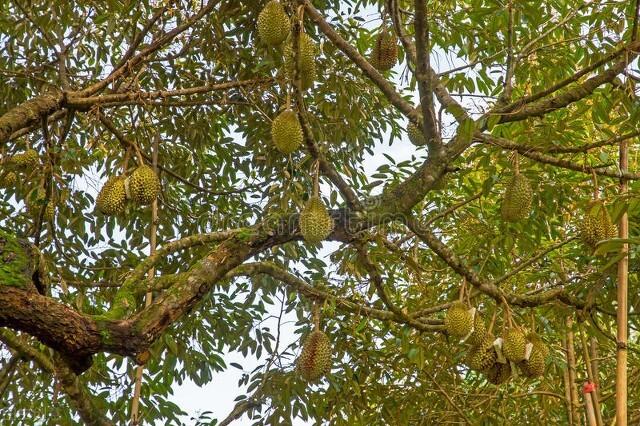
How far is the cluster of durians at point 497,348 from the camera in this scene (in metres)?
2.57

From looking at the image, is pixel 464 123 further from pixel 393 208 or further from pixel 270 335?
pixel 270 335

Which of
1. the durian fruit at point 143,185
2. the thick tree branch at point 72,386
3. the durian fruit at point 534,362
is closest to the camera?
the thick tree branch at point 72,386

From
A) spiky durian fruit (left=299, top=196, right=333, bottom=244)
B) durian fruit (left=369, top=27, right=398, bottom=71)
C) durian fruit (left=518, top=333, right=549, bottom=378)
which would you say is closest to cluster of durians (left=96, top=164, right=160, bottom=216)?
spiky durian fruit (left=299, top=196, right=333, bottom=244)

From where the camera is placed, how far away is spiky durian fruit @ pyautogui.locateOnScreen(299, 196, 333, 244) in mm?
2541

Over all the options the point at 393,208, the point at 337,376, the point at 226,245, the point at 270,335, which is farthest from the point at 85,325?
the point at 270,335

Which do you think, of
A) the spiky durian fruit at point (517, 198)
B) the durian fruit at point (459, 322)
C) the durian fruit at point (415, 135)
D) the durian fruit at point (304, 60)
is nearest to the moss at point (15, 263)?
the durian fruit at point (304, 60)

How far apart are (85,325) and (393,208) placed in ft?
3.98

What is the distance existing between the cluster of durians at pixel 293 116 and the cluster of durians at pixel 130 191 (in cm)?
51

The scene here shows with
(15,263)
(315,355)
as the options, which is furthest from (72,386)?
(315,355)

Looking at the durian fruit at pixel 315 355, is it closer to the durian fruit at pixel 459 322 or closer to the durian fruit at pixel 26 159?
the durian fruit at pixel 459 322

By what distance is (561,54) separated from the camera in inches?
133

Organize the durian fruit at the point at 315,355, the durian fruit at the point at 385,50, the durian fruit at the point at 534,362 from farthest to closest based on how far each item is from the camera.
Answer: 1. the durian fruit at the point at 385,50
2. the durian fruit at the point at 315,355
3. the durian fruit at the point at 534,362

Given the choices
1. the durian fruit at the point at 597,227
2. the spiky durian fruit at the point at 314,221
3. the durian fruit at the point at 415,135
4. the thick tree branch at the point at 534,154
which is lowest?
the durian fruit at the point at 597,227

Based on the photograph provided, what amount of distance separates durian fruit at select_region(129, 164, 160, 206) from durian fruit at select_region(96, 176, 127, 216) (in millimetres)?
40
